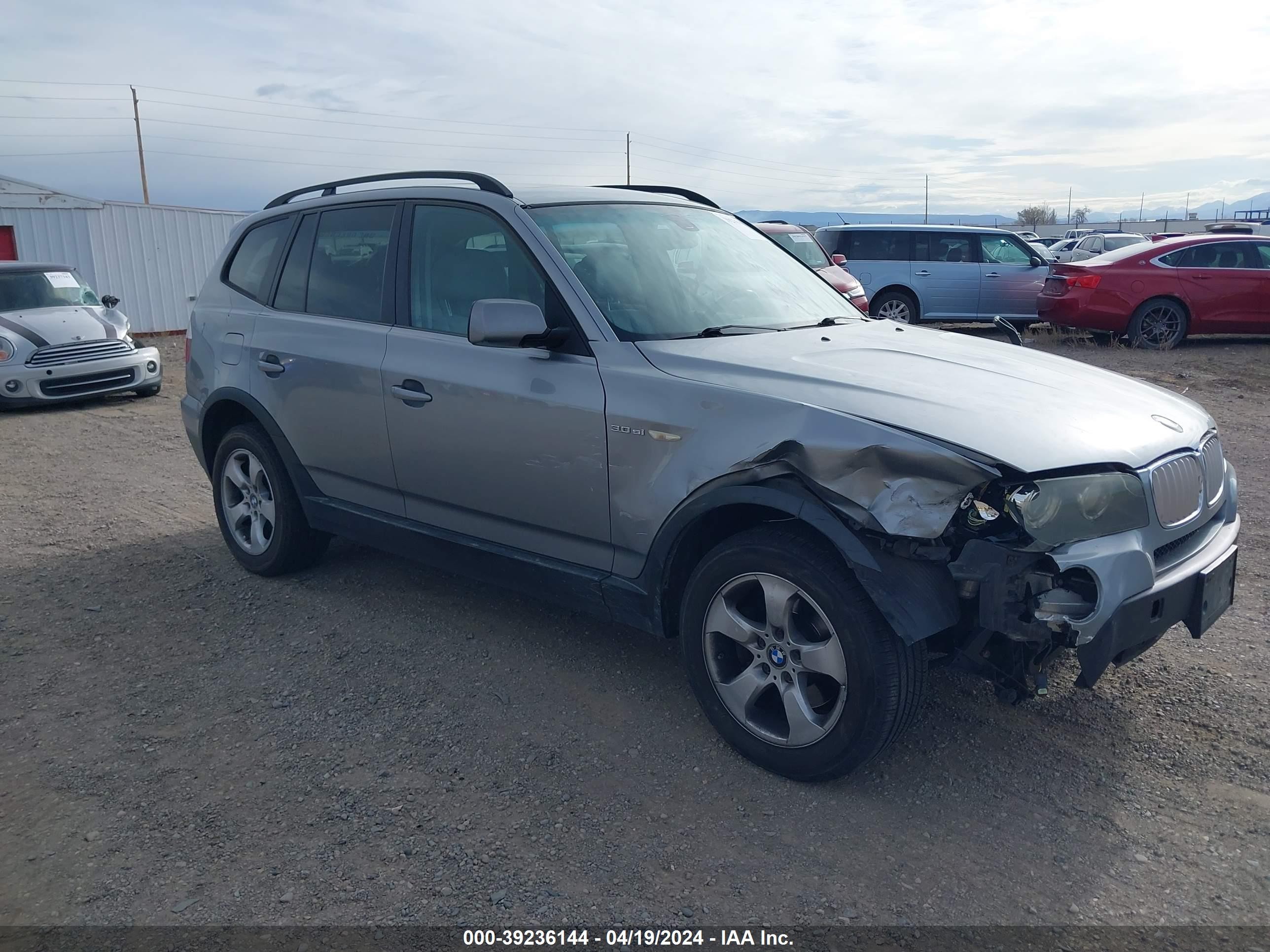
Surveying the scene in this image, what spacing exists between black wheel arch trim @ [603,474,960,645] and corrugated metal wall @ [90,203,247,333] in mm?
22099

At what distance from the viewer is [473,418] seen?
3.89m

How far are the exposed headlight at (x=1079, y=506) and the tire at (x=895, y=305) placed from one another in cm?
1276

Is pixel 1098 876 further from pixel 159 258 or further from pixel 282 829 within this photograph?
pixel 159 258

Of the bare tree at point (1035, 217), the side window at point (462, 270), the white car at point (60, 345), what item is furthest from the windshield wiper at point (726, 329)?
the bare tree at point (1035, 217)

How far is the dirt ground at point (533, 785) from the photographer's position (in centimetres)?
268

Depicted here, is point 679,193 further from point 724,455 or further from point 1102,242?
point 1102,242

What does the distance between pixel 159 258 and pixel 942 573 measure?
79.5ft

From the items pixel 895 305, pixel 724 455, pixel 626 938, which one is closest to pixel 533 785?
pixel 626 938

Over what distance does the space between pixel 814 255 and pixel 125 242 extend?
1684 cm

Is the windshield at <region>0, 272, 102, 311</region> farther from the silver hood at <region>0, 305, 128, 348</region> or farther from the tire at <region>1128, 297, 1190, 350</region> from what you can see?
the tire at <region>1128, 297, 1190, 350</region>

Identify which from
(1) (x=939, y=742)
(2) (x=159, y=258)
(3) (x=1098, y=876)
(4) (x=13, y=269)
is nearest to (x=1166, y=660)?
(1) (x=939, y=742)

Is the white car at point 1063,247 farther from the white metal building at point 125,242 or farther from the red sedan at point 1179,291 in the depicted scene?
the white metal building at point 125,242

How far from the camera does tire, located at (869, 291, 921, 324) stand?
50.0 ft

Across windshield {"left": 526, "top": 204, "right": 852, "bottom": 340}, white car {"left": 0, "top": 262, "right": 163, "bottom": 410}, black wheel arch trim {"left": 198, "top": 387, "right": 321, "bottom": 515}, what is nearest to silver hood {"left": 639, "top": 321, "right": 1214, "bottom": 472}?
windshield {"left": 526, "top": 204, "right": 852, "bottom": 340}
